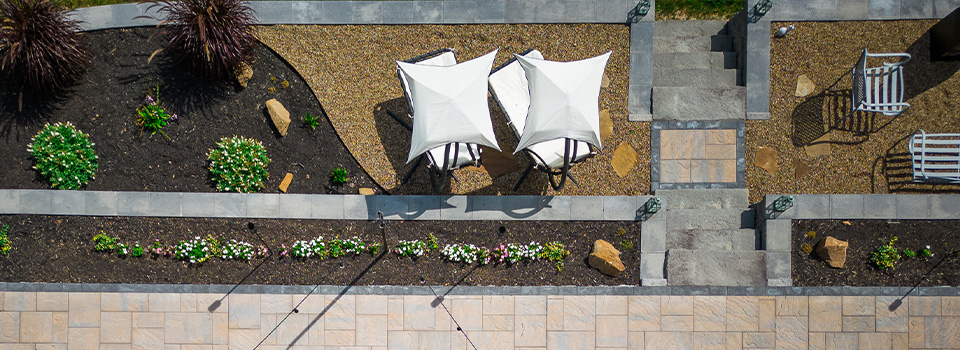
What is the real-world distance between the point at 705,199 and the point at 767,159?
1.31 meters

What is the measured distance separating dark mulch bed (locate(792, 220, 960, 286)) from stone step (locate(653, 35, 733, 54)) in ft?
11.3

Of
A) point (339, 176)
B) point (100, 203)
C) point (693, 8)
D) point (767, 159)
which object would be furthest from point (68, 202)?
point (767, 159)

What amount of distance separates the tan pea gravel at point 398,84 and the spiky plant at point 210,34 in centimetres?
53

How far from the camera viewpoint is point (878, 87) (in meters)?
8.47

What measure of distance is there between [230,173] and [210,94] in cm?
145

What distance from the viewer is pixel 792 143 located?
894 centimetres

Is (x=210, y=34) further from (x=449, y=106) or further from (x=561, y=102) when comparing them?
(x=561, y=102)

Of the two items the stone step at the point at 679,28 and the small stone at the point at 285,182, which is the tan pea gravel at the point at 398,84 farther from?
the small stone at the point at 285,182

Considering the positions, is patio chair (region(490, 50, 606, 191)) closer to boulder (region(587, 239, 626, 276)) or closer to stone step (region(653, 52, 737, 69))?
boulder (region(587, 239, 626, 276))

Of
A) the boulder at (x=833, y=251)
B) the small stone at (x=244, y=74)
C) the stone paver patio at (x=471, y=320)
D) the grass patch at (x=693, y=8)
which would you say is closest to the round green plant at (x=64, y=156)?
the stone paver patio at (x=471, y=320)

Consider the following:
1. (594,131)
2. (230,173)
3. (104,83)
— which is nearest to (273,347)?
(230,173)

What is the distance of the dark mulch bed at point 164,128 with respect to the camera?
8727 millimetres

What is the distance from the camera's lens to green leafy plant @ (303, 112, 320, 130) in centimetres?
873

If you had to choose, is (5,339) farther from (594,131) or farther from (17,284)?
(594,131)
